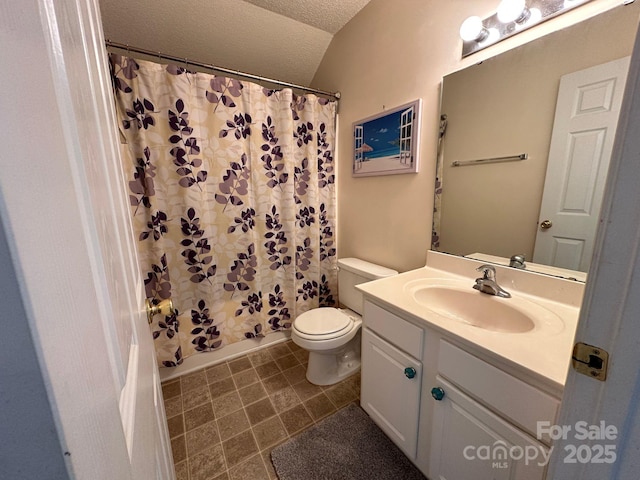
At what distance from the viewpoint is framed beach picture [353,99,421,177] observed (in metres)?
1.47

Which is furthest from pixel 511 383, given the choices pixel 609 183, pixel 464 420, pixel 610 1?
pixel 610 1

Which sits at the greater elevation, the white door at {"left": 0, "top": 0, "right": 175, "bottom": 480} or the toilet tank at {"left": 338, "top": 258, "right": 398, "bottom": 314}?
the white door at {"left": 0, "top": 0, "right": 175, "bottom": 480}

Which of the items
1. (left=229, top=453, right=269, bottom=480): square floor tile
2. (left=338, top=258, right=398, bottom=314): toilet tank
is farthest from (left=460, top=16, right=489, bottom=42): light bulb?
(left=229, top=453, right=269, bottom=480): square floor tile

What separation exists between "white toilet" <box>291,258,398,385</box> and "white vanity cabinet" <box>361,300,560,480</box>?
1.02ft

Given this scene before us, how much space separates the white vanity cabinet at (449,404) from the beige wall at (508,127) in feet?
1.95

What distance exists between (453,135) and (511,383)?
1.12 metres

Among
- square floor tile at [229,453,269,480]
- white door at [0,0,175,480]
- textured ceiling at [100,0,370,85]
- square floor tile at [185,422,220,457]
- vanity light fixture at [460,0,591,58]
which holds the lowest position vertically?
square floor tile at [229,453,269,480]

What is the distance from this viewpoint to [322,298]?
2260mm

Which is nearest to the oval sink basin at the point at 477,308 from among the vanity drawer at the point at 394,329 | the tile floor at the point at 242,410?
the vanity drawer at the point at 394,329

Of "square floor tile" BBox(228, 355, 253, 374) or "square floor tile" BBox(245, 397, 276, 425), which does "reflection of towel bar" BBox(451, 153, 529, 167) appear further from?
"square floor tile" BBox(228, 355, 253, 374)

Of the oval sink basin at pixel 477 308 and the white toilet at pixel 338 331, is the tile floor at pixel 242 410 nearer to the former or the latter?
the white toilet at pixel 338 331

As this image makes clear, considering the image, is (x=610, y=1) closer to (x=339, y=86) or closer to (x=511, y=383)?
(x=511, y=383)

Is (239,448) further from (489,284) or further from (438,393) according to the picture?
(489,284)

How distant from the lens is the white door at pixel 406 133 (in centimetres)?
147
